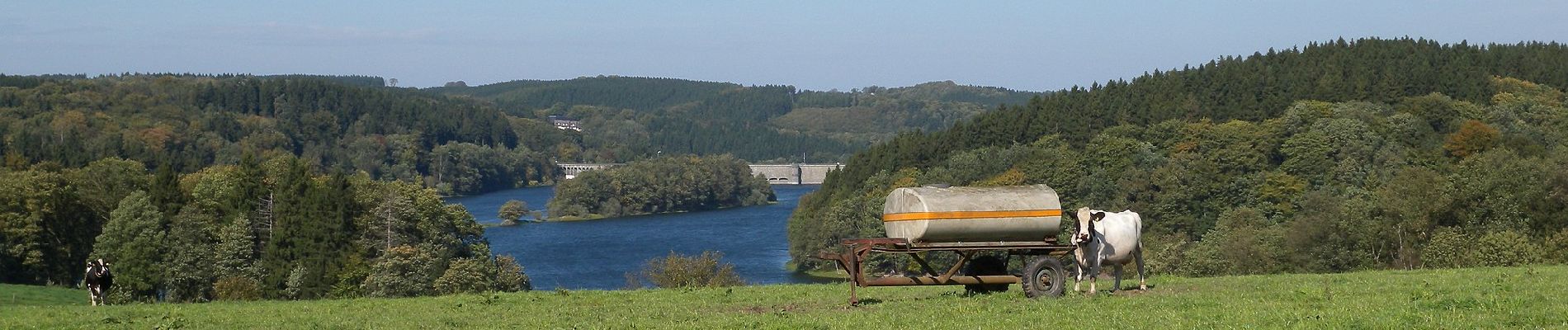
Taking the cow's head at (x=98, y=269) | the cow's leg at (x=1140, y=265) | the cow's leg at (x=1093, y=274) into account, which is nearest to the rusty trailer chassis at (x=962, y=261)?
the cow's leg at (x=1093, y=274)

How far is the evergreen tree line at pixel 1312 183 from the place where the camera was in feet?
198

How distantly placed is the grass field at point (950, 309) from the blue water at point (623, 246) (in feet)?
231

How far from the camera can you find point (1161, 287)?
26594 millimetres

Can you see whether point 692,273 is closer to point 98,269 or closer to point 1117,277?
point 98,269

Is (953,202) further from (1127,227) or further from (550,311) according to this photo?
(550,311)

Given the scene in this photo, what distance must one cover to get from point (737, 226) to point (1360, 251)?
11986 centimetres

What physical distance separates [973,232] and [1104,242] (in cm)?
302

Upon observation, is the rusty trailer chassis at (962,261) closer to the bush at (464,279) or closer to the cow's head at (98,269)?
the cow's head at (98,269)

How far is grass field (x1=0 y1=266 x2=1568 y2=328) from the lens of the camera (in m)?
19.3

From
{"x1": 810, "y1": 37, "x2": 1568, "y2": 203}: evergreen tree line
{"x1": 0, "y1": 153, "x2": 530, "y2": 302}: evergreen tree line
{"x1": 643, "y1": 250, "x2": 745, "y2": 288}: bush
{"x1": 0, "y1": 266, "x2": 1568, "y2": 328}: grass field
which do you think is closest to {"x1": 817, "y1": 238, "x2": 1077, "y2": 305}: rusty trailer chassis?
{"x1": 0, "y1": 266, "x2": 1568, "y2": 328}: grass field

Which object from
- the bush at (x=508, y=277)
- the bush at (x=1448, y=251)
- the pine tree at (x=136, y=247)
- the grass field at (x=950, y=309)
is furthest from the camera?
the bush at (x=508, y=277)

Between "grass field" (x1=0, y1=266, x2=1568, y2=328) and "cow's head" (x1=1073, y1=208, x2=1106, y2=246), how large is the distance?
1036 millimetres

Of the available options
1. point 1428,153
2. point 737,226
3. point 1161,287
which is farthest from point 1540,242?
point 737,226

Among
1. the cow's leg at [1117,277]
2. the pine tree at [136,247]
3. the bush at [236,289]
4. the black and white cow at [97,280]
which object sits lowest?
the bush at [236,289]
